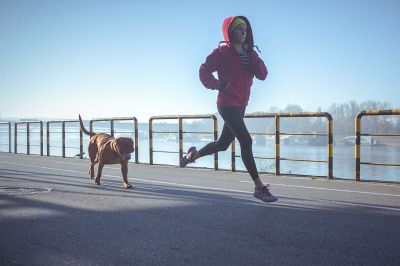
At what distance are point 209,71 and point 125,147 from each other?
1.88m

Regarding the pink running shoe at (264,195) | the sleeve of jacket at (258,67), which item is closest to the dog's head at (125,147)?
the pink running shoe at (264,195)

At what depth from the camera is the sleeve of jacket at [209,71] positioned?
161 inches

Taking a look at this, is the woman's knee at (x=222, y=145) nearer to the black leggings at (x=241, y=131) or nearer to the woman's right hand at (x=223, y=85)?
the black leggings at (x=241, y=131)

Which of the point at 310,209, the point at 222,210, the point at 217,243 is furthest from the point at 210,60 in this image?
the point at 217,243

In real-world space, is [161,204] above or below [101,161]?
below

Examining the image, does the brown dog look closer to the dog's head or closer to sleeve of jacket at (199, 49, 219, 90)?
the dog's head

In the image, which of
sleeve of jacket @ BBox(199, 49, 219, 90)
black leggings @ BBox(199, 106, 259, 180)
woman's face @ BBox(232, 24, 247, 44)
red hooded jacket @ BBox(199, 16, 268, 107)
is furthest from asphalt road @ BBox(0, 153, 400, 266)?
woman's face @ BBox(232, 24, 247, 44)

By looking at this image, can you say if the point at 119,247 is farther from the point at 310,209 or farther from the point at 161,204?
the point at 310,209

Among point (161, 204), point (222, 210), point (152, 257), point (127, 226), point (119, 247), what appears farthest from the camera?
point (161, 204)

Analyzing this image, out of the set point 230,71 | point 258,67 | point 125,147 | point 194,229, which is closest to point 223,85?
point 230,71

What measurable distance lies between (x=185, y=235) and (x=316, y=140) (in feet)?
400

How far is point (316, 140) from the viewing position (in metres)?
119

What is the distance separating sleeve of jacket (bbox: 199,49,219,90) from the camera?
13.4ft

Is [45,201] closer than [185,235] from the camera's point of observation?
No
